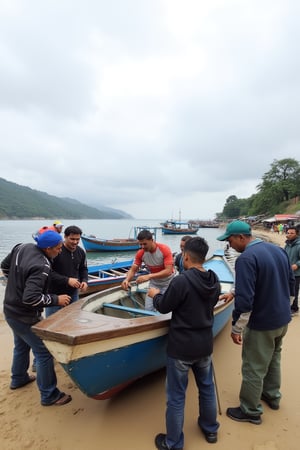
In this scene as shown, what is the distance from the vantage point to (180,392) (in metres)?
2.12

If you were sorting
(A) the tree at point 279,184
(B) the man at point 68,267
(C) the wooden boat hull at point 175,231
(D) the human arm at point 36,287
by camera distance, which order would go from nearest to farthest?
(D) the human arm at point 36,287, (B) the man at point 68,267, (C) the wooden boat hull at point 175,231, (A) the tree at point 279,184

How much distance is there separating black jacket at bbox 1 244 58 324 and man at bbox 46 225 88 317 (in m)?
0.64

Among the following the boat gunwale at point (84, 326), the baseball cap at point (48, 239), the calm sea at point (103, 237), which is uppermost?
the baseball cap at point (48, 239)

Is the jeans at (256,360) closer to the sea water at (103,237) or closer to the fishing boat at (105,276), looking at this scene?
the fishing boat at (105,276)

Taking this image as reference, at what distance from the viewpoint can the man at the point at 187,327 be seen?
6.77 ft

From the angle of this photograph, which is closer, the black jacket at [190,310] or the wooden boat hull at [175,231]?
the black jacket at [190,310]

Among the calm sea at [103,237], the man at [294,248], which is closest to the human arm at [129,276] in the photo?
the man at [294,248]

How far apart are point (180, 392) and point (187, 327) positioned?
57 centimetres

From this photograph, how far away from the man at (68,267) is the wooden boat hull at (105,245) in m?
19.6

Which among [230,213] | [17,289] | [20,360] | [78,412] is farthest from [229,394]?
[230,213]

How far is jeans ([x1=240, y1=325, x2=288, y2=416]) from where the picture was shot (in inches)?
95.0

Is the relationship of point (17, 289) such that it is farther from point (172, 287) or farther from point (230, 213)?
point (230, 213)

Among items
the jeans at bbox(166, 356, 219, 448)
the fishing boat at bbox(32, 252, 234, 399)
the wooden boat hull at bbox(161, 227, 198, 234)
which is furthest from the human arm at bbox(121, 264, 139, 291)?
the wooden boat hull at bbox(161, 227, 198, 234)

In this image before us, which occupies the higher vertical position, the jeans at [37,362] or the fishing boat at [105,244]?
the jeans at [37,362]
